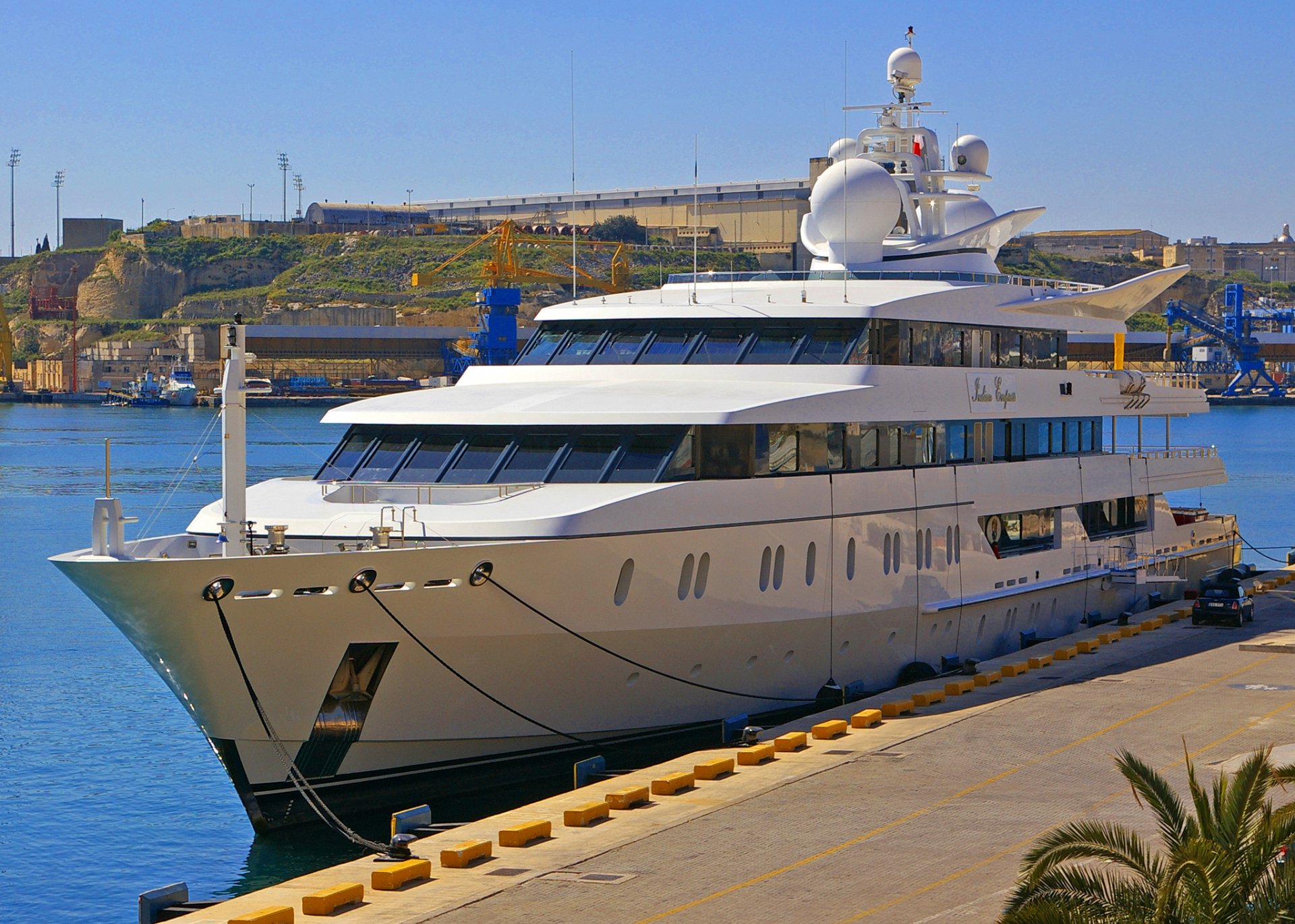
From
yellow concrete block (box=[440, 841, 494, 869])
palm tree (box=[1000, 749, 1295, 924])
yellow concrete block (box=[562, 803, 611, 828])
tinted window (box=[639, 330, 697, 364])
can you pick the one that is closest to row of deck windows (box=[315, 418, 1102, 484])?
tinted window (box=[639, 330, 697, 364])

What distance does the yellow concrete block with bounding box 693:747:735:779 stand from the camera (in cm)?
1706

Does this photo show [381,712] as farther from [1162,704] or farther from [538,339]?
[1162,704]

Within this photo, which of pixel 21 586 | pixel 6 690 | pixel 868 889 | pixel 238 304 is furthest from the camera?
pixel 238 304

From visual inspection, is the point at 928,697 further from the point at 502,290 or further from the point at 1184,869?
the point at 502,290

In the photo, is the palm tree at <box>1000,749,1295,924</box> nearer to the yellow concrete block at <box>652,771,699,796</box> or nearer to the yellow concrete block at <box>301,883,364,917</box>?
the yellow concrete block at <box>301,883,364,917</box>

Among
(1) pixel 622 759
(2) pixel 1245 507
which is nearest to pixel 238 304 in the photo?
(2) pixel 1245 507

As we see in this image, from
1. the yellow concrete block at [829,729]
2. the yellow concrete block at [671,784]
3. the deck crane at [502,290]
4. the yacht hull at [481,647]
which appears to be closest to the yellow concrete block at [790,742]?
the yellow concrete block at [829,729]

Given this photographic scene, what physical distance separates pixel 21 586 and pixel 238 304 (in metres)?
141

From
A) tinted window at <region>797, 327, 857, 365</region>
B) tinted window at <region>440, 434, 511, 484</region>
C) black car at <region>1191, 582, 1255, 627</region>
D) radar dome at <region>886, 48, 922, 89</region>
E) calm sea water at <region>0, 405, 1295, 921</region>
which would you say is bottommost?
calm sea water at <region>0, 405, 1295, 921</region>

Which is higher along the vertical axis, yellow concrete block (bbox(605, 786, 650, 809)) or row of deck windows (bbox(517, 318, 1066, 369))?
row of deck windows (bbox(517, 318, 1066, 369))

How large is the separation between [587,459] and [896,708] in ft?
16.1

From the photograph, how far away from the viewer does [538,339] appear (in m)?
23.7

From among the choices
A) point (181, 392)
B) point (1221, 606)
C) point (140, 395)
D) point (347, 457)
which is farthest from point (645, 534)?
point (140, 395)

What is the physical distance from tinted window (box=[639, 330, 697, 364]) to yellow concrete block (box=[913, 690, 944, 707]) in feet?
17.7
